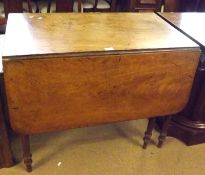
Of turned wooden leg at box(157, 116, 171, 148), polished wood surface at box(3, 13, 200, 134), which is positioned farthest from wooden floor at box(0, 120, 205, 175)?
polished wood surface at box(3, 13, 200, 134)

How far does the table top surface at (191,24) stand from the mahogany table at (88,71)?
0.08 metres

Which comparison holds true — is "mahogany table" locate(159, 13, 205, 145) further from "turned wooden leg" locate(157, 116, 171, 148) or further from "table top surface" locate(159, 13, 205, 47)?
"turned wooden leg" locate(157, 116, 171, 148)

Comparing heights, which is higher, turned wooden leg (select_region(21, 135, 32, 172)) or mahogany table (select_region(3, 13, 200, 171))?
mahogany table (select_region(3, 13, 200, 171))

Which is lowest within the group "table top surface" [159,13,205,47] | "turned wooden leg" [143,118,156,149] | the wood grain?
"turned wooden leg" [143,118,156,149]

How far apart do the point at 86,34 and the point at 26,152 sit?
25.6 inches

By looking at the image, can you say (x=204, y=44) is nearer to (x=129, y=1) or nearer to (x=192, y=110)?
(x=192, y=110)

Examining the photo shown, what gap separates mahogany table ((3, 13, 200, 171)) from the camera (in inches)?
43.1

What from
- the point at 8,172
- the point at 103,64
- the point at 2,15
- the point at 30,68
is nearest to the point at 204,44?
the point at 103,64

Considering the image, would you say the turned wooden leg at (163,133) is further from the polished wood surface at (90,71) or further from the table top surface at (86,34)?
the table top surface at (86,34)

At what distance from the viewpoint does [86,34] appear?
1291 millimetres

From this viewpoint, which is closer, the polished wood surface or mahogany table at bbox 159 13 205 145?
the polished wood surface

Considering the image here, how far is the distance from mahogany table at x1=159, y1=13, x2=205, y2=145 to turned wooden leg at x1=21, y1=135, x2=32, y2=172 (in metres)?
0.87

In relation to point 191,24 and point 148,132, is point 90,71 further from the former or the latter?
point 191,24

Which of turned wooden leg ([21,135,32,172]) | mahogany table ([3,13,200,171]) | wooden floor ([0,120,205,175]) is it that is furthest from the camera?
wooden floor ([0,120,205,175])
